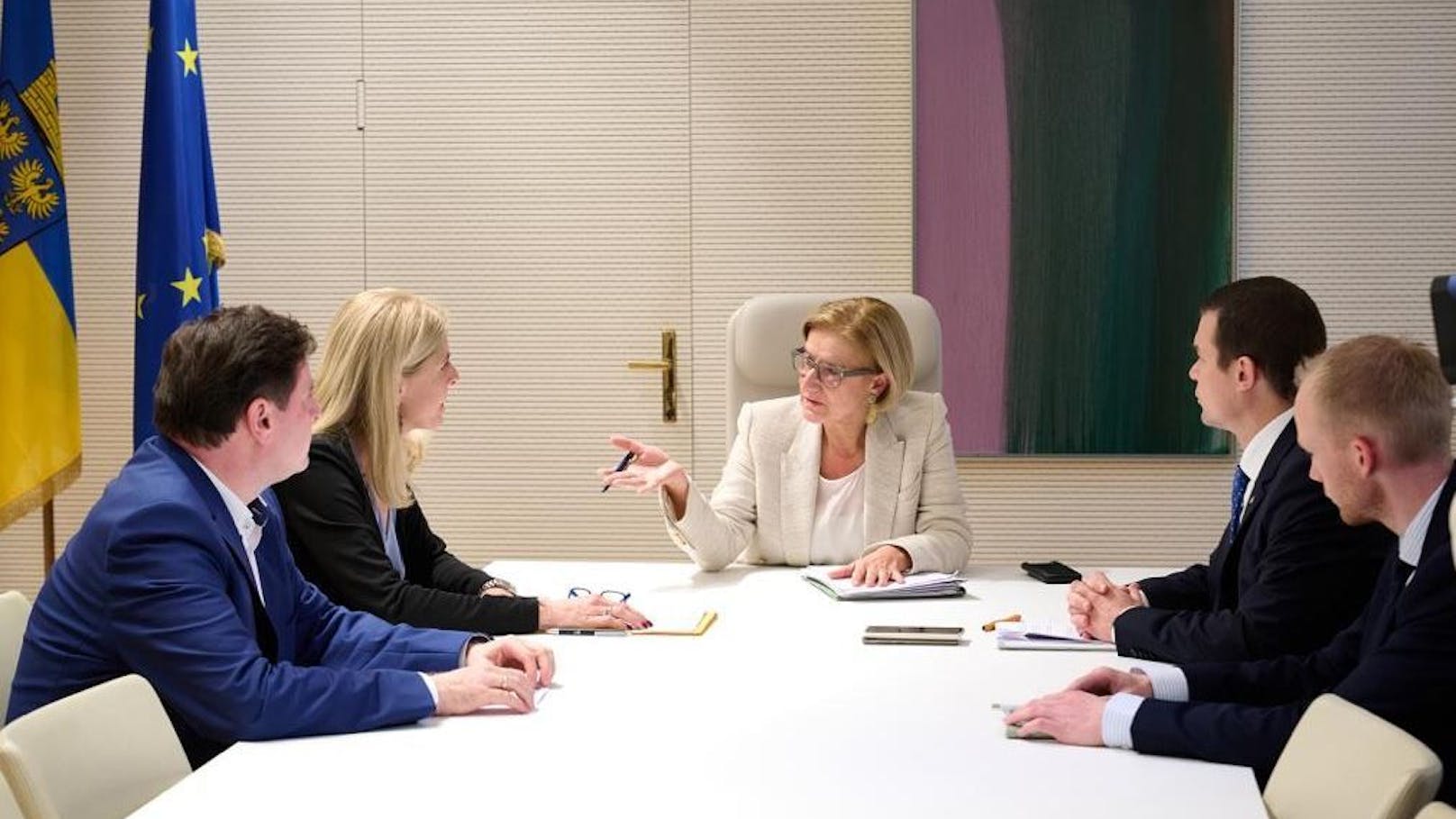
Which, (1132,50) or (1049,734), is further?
(1132,50)

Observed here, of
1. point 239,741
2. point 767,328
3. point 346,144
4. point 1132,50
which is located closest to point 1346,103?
point 1132,50

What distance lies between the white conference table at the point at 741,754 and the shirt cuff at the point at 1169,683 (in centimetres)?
20

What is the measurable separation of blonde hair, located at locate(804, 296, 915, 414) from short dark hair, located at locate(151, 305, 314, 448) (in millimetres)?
1709

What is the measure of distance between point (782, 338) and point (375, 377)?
1372 millimetres

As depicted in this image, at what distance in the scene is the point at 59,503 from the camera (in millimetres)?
5453

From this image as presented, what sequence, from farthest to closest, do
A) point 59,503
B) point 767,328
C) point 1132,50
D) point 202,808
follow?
point 59,503 → point 1132,50 → point 767,328 → point 202,808

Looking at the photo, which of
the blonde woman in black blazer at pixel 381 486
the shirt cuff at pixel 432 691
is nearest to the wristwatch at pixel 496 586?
the blonde woman in black blazer at pixel 381 486

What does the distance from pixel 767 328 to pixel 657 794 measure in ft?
7.83

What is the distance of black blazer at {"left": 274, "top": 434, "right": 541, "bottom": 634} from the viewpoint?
2.86 m

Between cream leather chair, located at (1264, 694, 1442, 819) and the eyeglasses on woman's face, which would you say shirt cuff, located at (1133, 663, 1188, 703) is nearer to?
cream leather chair, located at (1264, 694, 1442, 819)

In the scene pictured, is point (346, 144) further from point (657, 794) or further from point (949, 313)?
point (657, 794)

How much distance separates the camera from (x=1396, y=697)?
76.7 inches

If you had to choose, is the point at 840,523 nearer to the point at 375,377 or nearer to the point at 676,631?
the point at 676,631

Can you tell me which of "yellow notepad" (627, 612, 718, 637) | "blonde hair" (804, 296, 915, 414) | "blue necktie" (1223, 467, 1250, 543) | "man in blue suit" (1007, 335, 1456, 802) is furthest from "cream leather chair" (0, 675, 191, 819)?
"blonde hair" (804, 296, 915, 414)
